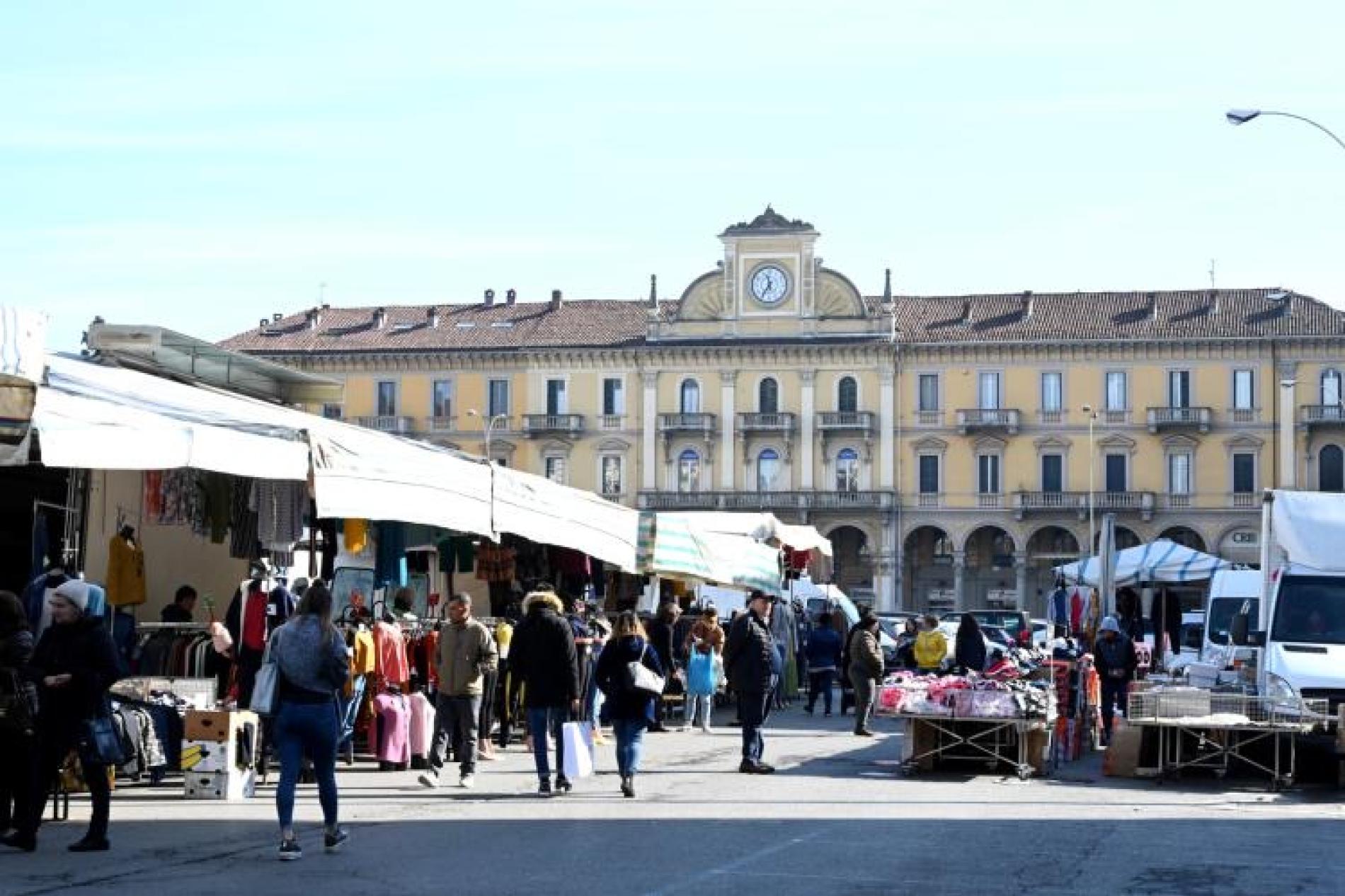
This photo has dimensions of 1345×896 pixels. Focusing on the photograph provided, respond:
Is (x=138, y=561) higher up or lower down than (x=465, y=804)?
higher up

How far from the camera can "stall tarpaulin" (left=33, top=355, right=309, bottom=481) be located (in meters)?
14.5

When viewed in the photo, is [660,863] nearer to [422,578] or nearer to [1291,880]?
[1291,880]

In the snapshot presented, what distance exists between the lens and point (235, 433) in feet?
51.5

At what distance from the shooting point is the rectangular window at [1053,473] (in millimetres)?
85312

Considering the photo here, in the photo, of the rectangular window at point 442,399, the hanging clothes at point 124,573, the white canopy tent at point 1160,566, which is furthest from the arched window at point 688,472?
the hanging clothes at point 124,573

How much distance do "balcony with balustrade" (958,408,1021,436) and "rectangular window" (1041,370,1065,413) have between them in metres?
1.18

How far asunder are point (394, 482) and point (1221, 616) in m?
18.7

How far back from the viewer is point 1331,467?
8256cm

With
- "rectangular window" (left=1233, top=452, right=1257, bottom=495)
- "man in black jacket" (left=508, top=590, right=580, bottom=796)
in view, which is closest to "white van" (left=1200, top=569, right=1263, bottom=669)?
"man in black jacket" (left=508, top=590, right=580, bottom=796)

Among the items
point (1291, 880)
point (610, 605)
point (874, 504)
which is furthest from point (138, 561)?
point (874, 504)

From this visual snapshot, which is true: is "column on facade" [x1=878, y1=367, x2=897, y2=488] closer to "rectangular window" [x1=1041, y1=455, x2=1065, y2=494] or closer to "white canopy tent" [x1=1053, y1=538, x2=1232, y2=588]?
"rectangular window" [x1=1041, y1=455, x2=1065, y2=494]

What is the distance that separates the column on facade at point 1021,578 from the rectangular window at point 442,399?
24006 millimetres

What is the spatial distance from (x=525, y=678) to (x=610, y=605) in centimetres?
1462

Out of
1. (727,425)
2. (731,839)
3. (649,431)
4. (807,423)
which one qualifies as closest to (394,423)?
(649,431)
